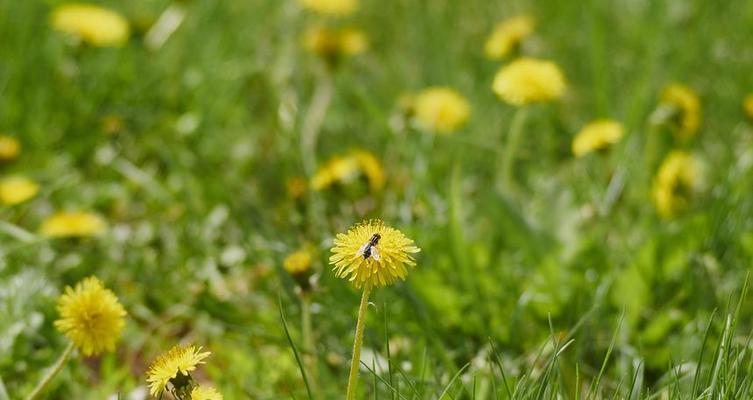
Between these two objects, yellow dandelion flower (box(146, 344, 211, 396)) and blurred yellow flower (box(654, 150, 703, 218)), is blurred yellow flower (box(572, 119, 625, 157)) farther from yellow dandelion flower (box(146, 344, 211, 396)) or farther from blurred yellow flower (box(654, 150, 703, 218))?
yellow dandelion flower (box(146, 344, 211, 396))

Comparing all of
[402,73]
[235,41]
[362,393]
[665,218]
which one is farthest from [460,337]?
[235,41]

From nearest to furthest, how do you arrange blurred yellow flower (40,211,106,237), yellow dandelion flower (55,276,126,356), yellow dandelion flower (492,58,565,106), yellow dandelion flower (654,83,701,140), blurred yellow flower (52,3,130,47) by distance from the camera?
yellow dandelion flower (55,276,126,356) → blurred yellow flower (40,211,106,237) → yellow dandelion flower (492,58,565,106) → yellow dandelion flower (654,83,701,140) → blurred yellow flower (52,3,130,47)

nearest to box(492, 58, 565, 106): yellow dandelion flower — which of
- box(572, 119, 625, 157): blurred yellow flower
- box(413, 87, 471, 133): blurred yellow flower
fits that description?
box(572, 119, 625, 157): blurred yellow flower

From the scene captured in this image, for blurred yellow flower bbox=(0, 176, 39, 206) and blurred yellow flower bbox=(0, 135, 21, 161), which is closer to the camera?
blurred yellow flower bbox=(0, 176, 39, 206)

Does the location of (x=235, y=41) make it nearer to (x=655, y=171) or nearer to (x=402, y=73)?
(x=402, y=73)

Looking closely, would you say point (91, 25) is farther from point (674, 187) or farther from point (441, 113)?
point (674, 187)

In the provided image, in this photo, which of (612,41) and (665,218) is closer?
(665,218)
